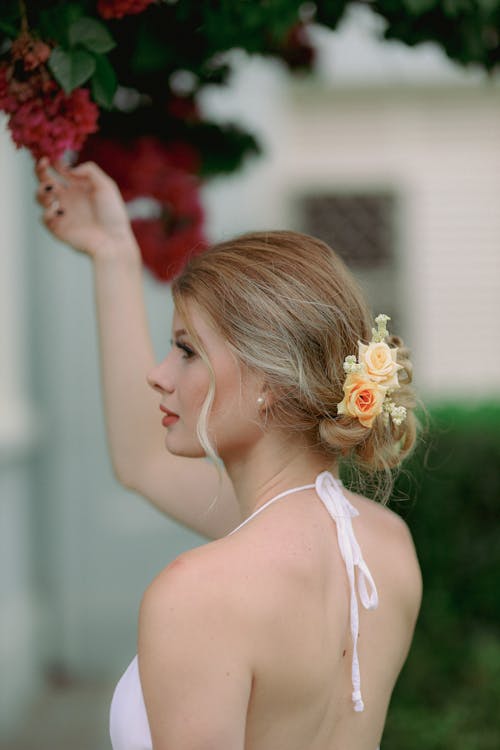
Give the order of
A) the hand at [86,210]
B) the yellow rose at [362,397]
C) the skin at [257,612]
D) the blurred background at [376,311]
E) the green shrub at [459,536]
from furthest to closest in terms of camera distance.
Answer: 1. the green shrub at [459,536]
2. the blurred background at [376,311]
3. the hand at [86,210]
4. the yellow rose at [362,397]
5. the skin at [257,612]

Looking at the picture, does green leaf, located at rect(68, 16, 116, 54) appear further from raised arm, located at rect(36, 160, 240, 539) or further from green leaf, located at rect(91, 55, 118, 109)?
raised arm, located at rect(36, 160, 240, 539)

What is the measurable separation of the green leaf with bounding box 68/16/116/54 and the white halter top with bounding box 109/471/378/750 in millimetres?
808

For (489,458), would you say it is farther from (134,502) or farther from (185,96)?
(185,96)

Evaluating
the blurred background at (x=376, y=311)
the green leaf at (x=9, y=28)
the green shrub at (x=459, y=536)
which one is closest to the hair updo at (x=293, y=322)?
the green leaf at (x=9, y=28)

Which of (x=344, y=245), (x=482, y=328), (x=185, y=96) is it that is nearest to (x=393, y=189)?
(x=344, y=245)

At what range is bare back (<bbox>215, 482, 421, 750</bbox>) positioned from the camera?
1562mm

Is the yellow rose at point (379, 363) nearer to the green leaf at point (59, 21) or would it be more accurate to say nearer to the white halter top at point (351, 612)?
the white halter top at point (351, 612)

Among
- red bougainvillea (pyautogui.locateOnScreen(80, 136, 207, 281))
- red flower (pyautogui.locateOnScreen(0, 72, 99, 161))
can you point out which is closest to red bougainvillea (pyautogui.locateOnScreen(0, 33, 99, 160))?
red flower (pyautogui.locateOnScreen(0, 72, 99, 161))

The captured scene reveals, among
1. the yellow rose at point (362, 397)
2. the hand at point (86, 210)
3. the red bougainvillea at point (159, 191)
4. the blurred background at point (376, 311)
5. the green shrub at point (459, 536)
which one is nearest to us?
the yellow rose at point (362, 397)

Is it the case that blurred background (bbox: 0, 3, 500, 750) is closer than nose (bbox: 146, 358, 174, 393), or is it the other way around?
nose (bbox: 146, 358, 174, 393)

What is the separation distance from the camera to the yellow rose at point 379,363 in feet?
5.82

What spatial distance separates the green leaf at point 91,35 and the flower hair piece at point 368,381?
650 millimetres

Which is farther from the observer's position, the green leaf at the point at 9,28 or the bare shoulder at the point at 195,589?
the green leaf at the point at 9,28

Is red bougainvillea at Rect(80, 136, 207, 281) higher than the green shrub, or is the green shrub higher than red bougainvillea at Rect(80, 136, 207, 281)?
red bougainvillea at Rect(80, 136, 207, 281)
